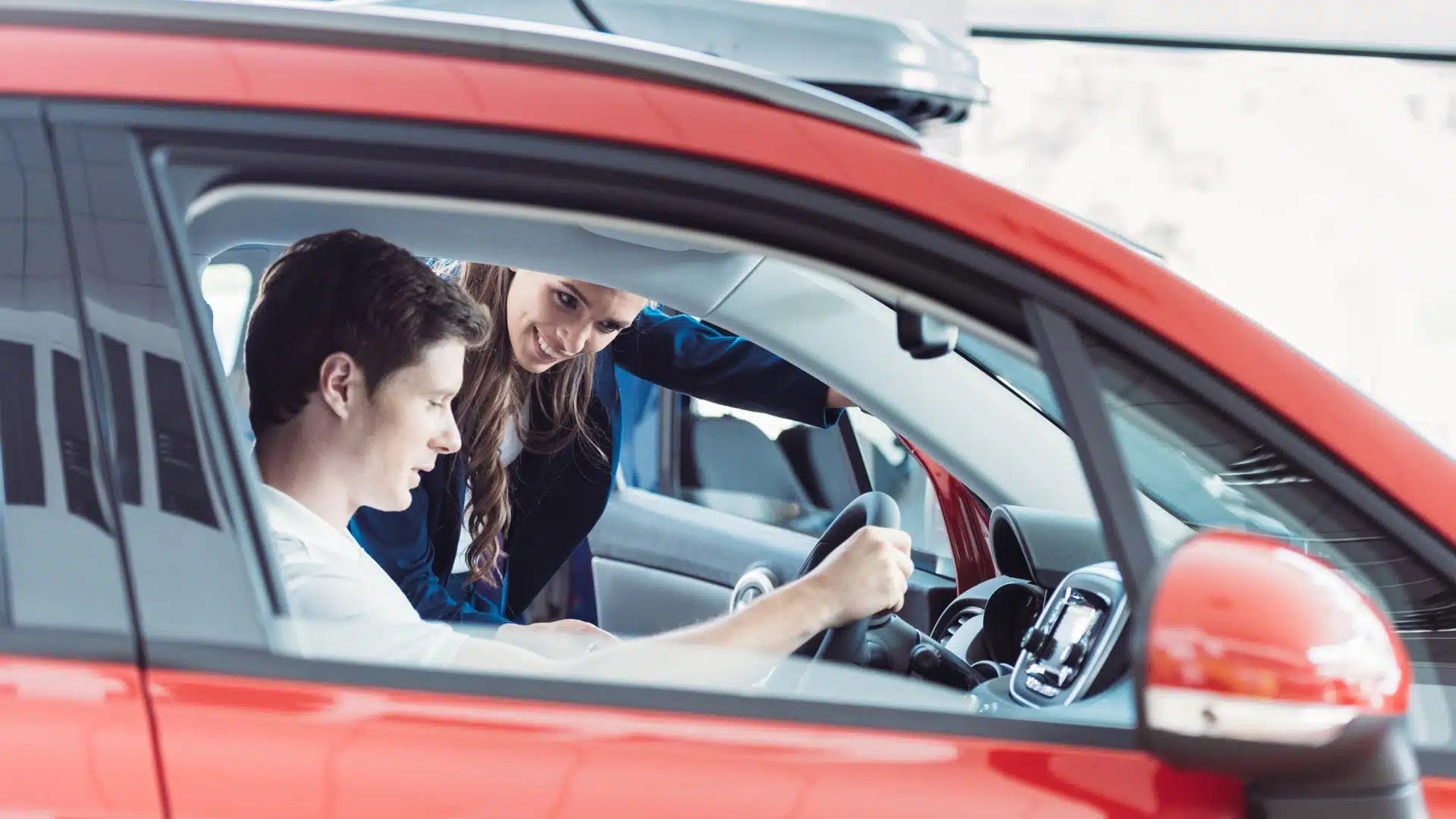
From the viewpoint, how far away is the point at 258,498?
34.2 inches

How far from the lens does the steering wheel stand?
1.19m

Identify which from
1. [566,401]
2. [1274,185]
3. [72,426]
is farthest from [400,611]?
[1274,185]

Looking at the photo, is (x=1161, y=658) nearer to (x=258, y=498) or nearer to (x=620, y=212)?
(x=620, y=212)

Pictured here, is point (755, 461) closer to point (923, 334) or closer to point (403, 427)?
point (403, 427)

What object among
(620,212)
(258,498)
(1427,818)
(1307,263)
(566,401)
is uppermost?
(1307,263)

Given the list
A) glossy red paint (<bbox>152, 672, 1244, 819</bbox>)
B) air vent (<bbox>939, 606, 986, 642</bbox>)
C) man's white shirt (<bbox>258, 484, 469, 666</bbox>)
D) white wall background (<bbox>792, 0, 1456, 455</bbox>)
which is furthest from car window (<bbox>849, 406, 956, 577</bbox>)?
white wall background (<bbox>792, 0, 1456, 455</bbox>)

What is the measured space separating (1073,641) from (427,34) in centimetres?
85

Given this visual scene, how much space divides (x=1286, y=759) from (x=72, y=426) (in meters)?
0.73

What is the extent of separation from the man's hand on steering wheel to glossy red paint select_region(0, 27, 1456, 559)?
43 centimetres

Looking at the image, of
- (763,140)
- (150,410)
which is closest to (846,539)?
(763,140)

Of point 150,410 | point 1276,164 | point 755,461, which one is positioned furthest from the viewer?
point 1276,164

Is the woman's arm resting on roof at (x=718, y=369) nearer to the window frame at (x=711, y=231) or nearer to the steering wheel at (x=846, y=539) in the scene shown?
the steering wheel at (x=846, y=539)

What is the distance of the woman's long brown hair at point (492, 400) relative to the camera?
1.93 m

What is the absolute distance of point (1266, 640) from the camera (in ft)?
2.34
